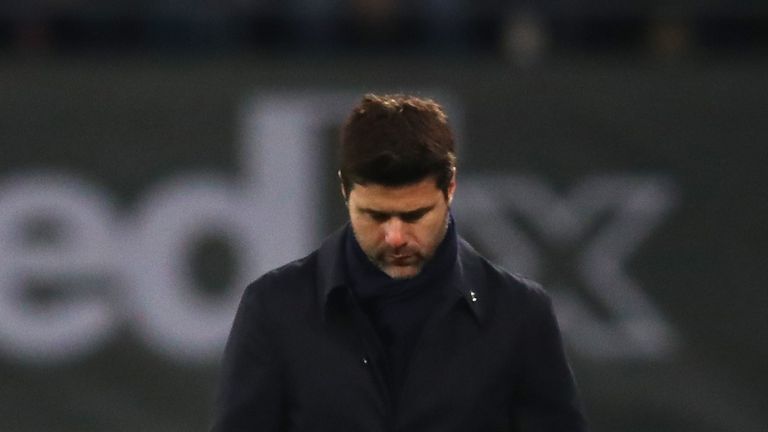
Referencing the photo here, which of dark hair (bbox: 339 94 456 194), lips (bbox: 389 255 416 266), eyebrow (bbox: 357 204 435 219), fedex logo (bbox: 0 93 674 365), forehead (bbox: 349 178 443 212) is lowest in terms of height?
fedex logo (bbox: 0 93 674 365)

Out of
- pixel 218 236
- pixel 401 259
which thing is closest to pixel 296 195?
pixel 218 236

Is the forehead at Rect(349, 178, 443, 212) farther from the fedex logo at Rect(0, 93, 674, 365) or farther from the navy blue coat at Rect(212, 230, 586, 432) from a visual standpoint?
the fedex logo at Rect(0, 93, 674, 365)

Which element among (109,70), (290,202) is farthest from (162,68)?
(290,202)

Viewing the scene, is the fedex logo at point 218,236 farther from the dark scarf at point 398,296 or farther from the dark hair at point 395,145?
the dark hair at point 395,145

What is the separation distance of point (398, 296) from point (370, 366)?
13cm

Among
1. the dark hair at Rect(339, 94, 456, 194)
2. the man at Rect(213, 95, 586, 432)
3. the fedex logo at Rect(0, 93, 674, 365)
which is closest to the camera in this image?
the dark hair at Rect(339, 94, 456, 194)

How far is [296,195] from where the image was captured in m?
7.80

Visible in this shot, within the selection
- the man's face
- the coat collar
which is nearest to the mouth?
the man's face

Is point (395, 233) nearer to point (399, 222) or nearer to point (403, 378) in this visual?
point (399, 222)

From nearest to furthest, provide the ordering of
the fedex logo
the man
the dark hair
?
the dark hair, the man, the fedex logo

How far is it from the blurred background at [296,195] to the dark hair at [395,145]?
15.1 ft

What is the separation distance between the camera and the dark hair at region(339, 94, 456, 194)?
313cm

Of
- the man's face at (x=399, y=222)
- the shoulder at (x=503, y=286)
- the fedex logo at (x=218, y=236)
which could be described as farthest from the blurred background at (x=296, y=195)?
the man's face at (x=399, y=222)

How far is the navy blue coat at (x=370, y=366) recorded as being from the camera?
324 centimetres
